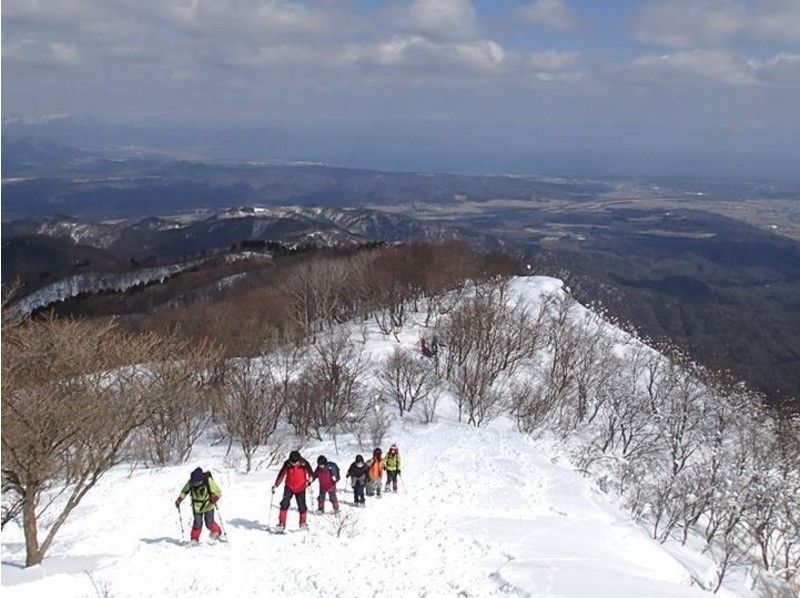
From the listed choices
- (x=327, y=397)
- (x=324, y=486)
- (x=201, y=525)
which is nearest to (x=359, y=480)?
(x=324, y=486)

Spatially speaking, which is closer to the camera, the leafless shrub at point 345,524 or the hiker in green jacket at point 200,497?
the hiker in green jacket at point 200,497

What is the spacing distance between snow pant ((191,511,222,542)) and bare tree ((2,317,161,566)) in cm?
228

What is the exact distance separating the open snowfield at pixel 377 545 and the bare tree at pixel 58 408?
1.50 meters

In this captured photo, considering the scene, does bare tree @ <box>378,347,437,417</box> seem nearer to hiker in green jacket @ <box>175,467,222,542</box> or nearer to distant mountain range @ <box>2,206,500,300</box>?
hiker in green jacket @ <box>175,467,222,542</box>

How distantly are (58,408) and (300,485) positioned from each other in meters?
5.76

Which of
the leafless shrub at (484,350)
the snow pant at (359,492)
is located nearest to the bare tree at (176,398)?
the snow pant at (359,492)

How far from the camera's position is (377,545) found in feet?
51.1

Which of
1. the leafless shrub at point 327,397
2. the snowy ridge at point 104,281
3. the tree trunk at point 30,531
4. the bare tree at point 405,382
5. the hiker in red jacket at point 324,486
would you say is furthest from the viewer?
the snowy ridge at point 104,281

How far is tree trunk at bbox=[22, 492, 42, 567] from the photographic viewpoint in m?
13.2

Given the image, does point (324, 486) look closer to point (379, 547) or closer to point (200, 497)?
point (379, 547)

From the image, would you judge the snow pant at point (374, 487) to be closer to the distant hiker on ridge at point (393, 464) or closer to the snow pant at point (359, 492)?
the snow pant at point (359, 492)

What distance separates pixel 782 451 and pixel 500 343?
16.6 meters

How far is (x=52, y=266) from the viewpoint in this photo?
142250 millimetres

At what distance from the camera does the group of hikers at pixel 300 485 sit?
48.6ft
